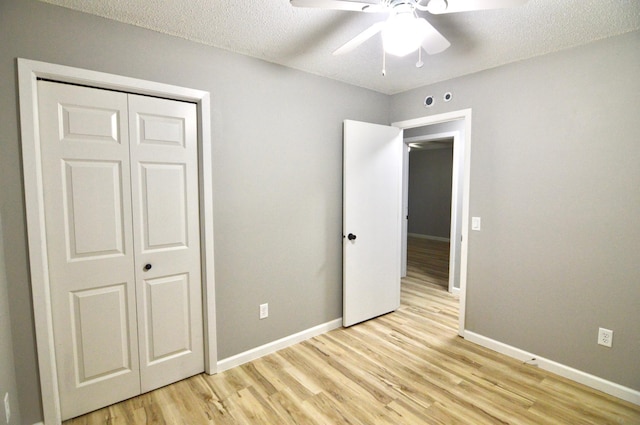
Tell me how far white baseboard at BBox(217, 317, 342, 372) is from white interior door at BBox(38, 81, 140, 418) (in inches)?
25.7

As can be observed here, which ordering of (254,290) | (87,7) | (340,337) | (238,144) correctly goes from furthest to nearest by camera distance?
(340,337) < (254,290) < (238,144) < (87,7)

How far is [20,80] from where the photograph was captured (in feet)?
5.29

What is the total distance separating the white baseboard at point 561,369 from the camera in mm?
2061

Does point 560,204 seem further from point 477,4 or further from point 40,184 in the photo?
point 40,184

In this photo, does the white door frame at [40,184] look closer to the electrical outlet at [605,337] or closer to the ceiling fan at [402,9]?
the ceiling fan at [402,9]

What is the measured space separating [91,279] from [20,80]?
1.16 meters

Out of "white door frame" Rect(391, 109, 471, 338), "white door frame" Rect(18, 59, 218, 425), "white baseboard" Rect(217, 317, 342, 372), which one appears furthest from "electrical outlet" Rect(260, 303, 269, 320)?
"white door frame" Rect(391, 109, 471, 338)

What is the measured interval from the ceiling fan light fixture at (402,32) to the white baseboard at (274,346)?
2405 mm

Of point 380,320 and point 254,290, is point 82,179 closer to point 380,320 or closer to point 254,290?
point 254,290

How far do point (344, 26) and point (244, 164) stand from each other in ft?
3.94

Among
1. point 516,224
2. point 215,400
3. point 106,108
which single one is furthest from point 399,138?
point 215,400

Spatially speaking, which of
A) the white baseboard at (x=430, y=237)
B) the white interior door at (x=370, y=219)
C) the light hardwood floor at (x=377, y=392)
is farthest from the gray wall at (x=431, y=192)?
the light hardwood floor at (x=377, y=392)

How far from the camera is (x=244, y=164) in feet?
7.93

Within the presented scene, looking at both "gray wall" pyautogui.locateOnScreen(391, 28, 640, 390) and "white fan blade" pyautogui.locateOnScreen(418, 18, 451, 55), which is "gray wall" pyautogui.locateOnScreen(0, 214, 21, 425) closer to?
Result: "white fan blade" pyautogui.locateOnScreen(418, 18, 451, 55)
